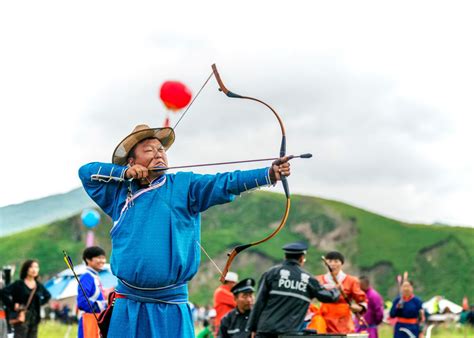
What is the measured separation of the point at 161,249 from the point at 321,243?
65.0 m

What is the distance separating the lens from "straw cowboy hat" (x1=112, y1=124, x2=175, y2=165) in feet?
19.0

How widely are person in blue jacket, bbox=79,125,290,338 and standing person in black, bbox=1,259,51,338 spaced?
681 cm

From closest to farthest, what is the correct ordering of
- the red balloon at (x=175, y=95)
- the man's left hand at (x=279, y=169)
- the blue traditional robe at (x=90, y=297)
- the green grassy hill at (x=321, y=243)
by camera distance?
the man's left hand at (x=279, y=169), the red balloon at (x=175, y=95), the blue traditional robe at (x=90, y=297), the green grassy hill at (x=321, y=243)

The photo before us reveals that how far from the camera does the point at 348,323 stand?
10.6 m

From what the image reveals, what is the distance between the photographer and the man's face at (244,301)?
10055 millimetres

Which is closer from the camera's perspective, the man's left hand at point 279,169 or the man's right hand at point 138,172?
the man's left hand at point 279,169

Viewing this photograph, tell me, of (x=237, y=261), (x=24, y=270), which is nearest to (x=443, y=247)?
(x=237, y=261)

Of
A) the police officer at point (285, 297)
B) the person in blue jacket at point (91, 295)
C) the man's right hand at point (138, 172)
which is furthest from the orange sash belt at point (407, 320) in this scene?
the man's right hand at point (138, 172)

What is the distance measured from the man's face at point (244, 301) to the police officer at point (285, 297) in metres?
1.13

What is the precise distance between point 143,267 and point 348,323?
5.64 meters

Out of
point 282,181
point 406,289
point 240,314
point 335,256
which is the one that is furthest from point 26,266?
point 282,181

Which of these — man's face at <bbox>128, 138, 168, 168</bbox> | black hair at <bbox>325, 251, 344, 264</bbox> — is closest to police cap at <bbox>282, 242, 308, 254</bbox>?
black hair at <bbox>325, 251, 344, 264</bbox>

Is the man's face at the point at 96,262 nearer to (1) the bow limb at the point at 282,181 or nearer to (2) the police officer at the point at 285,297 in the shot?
(2) the police officer at the point at 285,297

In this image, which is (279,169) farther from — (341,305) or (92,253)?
(341,305)
